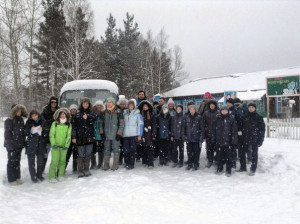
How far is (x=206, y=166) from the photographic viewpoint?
748cm

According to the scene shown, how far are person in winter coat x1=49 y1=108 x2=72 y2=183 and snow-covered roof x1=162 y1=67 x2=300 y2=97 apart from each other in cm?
2537

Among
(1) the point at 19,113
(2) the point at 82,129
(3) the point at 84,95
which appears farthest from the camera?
(3) the point at 84,95

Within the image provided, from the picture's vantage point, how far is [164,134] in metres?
7.46

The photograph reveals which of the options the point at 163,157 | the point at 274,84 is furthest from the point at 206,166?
A: the point at 274,84

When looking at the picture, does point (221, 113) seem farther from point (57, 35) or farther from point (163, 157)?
point (57, 35)

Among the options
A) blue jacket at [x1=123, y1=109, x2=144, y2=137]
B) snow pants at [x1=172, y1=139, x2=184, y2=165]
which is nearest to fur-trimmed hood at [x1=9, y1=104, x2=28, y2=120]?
blue jacket at [x1=123, y1=109, x2=144, y2=137]

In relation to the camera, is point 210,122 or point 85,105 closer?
point 85,105

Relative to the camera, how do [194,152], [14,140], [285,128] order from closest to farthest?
[14,140], [194,152], [285,128]

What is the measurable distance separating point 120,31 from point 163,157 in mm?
31877

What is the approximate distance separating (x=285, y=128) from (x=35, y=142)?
9.62 meters

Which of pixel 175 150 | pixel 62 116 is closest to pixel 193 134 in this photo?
pixel 175 150

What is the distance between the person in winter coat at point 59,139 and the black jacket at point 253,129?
176 inches

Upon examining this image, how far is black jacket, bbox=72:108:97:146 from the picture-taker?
20.9 feet

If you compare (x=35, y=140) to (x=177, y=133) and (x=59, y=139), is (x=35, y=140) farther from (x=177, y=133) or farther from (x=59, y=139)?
(x=177, y=133)
